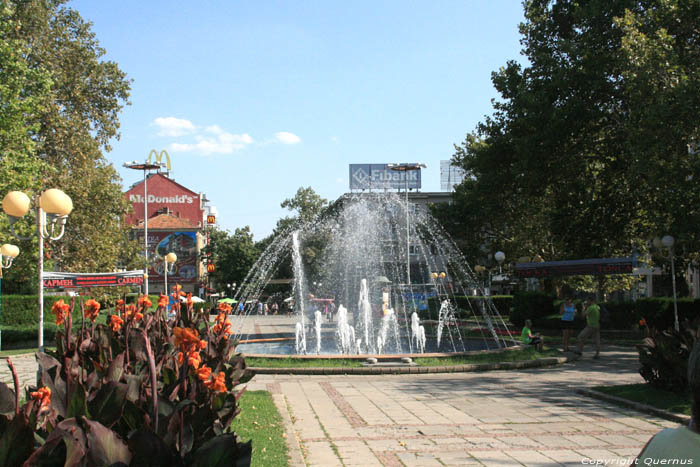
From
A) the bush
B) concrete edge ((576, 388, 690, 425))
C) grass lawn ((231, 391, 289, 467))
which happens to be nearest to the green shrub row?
the bush

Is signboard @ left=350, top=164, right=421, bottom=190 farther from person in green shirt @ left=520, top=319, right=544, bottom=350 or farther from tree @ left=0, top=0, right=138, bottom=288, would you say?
person in green shirt @ left=520, top=319, right=544, bottom=350

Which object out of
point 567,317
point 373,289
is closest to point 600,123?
point 567,317

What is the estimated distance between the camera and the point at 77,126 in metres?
26.2

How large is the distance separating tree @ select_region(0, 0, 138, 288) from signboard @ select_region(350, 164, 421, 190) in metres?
40.4

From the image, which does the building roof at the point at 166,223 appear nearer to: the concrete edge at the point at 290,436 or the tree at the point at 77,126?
the tree at the point at 77,126

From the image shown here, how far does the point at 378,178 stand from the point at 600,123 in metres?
47.4

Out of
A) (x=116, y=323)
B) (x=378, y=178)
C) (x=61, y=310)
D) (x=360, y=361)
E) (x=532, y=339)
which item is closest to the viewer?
(x=61, y=310)

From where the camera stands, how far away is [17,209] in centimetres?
1027

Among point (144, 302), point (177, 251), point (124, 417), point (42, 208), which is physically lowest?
point (124, 417)

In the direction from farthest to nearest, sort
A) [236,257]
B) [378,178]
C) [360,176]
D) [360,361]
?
[360,176], [378,178], [236,257], [360,361]

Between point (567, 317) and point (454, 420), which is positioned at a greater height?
point (567, 317)

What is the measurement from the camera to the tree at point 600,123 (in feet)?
49.5

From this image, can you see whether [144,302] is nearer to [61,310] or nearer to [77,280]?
[61,310]

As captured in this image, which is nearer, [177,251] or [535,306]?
[535,306]
